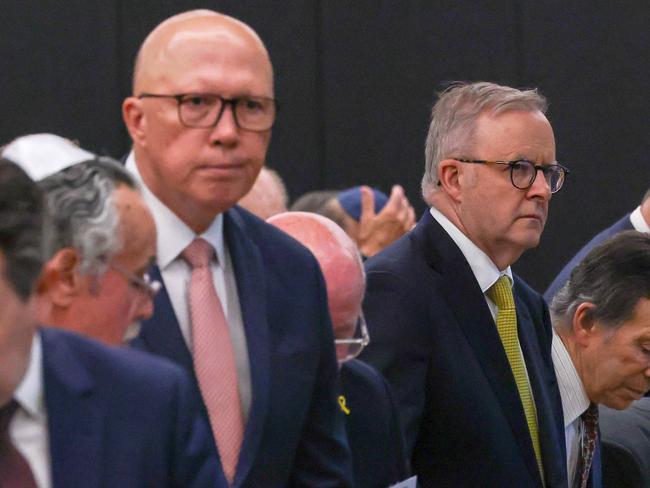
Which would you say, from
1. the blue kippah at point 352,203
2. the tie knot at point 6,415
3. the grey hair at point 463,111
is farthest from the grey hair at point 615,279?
the tie knot at point 6,415

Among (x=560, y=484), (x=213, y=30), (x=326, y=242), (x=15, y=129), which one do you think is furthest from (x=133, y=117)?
(x=15, y=129)

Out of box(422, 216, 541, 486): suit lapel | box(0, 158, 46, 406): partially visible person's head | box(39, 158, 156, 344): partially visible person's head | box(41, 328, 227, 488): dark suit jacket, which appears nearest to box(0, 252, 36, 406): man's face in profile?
box(0, 158, 46, 406): partially visible person's head

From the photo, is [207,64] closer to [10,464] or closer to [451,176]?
[10,464]

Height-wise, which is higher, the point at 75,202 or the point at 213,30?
the point at 213,30

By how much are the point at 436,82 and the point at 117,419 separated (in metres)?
4.95

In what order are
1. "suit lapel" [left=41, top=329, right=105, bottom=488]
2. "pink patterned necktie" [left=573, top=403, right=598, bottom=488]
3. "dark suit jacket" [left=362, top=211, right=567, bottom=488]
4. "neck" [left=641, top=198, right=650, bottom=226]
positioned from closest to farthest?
"suit lapel" [left=41, top=329, right=105, bottom=488] < "dark suit jacket" [left=362, top=211, right=567, bottom=488] < "pink patterned necktie" [left=573, top=403, right=598, bottom=488] < "neck" [left=641, top=198, right=650, bottom=226]

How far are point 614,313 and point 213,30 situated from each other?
1618 mm

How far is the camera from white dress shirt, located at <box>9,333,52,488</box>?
179 centimetres

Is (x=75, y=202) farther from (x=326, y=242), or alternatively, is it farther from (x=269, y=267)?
(x=326, y=242)

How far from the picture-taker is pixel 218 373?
7.66 feet

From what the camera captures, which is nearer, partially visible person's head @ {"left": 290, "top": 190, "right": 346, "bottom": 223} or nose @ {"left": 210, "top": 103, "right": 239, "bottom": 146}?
nose @ {"left": 210, "top": 103, "right": 239, "bottom": 146}

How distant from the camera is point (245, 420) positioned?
2350 mm

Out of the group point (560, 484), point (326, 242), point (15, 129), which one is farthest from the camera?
point (15, 129)

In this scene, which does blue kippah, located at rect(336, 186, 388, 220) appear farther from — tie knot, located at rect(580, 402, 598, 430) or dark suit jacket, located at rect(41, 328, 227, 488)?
dark suit jacket, located at rect(41, 328, 227, 488)
